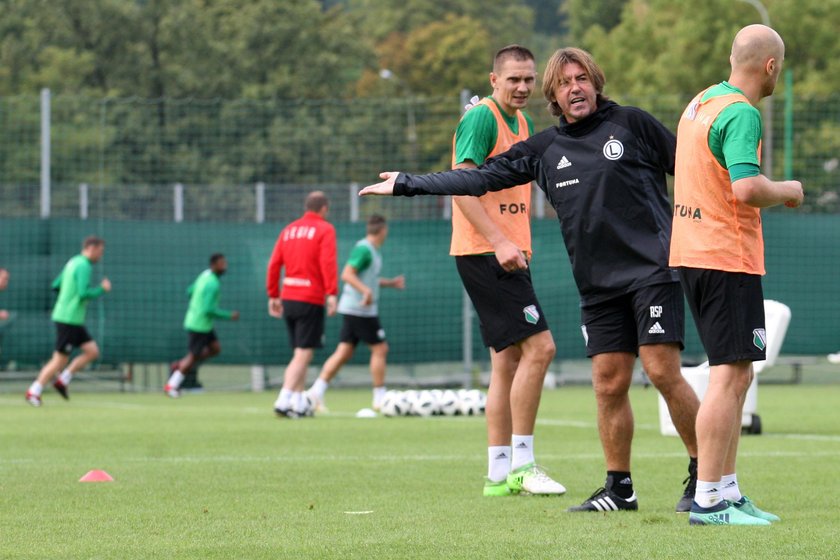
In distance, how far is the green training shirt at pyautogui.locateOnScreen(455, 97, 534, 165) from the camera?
7879 mm

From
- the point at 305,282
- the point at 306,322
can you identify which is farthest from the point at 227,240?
the point at 306,322

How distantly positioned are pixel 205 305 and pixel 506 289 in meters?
13.1

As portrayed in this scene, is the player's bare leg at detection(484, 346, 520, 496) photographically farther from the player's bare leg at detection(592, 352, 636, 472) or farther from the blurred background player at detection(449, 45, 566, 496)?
the player's bare leg at detection(592, 352, 636, 472)

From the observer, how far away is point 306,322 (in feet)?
50.5

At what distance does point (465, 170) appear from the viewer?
725cm

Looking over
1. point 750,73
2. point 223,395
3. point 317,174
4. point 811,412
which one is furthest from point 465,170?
point 317,174

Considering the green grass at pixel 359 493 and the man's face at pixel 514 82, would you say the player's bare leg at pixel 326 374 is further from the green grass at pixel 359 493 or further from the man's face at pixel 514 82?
the man's face at pixel 514 82

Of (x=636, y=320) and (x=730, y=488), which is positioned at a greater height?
(x=636, y=320)

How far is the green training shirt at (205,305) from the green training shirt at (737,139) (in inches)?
587

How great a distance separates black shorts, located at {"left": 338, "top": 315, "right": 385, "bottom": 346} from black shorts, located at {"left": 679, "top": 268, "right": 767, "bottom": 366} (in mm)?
10296

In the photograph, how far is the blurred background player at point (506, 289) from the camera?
7887 millimetres

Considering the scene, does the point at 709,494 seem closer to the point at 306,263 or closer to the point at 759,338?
the point at 759,338

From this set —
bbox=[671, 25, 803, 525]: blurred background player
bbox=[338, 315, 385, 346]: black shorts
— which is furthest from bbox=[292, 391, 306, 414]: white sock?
bbox=[671, 25, 803, 525]: blurred background player

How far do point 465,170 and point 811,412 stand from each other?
895 centimetres
